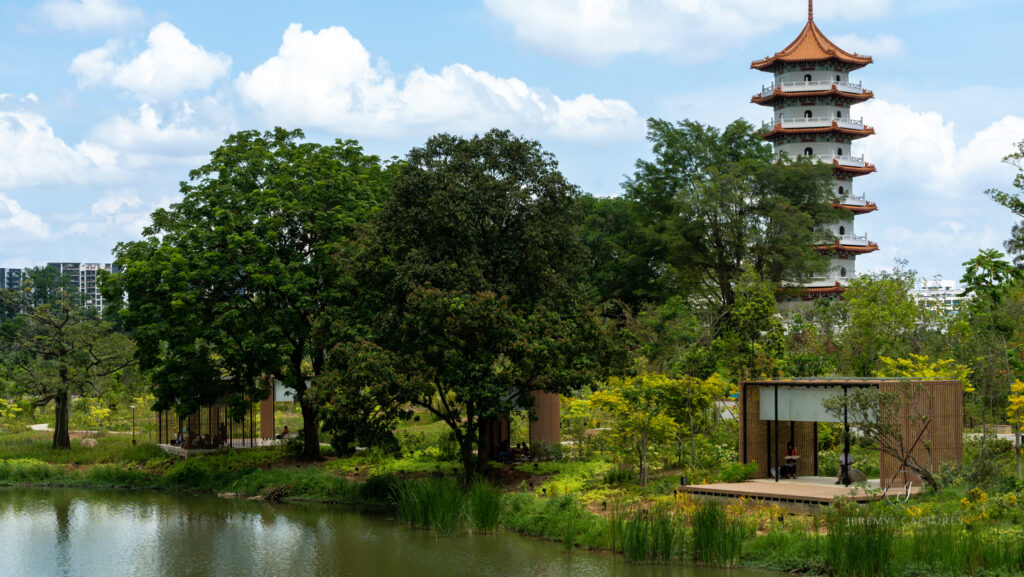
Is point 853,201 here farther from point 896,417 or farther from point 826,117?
point 896,417

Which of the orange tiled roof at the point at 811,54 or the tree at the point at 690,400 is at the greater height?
the orange tiled roof at the point at 811,54

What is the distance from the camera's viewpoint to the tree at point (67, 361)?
32625 mm

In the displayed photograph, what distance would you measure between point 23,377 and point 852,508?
1035 inches

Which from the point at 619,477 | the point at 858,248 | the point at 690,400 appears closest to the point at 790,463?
the point at 690,400

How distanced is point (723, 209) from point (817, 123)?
16.1 metres

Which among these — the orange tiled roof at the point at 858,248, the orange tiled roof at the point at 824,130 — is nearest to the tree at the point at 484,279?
the orange tiled roof at the point at 858,248

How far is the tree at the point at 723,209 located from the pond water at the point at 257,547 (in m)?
25.4

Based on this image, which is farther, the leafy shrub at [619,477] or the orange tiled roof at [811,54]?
the orange tiled roof at [811,54]

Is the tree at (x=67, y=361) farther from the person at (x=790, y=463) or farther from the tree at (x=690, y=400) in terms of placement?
the person at (x=790, y=463)

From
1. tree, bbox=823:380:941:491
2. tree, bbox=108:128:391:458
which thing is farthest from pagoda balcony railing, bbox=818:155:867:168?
tree, bbox=823:380:941:491

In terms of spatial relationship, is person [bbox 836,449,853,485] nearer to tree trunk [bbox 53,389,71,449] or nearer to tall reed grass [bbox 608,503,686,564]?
tall reed grass [bbox 608,503,686,564]

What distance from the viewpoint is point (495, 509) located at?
20.3 metres

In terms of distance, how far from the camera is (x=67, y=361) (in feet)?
109

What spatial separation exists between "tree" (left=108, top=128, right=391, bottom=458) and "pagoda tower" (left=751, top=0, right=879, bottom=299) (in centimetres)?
3552
